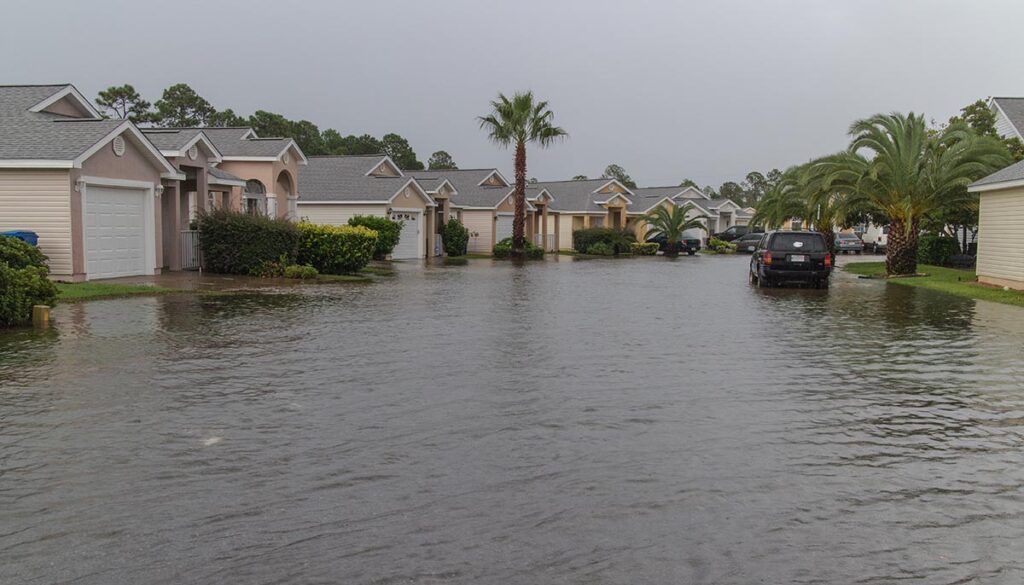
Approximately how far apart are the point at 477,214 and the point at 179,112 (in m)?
48.5

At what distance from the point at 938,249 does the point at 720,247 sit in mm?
30119

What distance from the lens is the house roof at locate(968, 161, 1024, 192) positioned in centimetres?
2503

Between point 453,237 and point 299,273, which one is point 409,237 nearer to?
point 453,237

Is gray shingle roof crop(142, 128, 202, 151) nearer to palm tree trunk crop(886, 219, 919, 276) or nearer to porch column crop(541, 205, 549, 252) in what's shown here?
palm tree trunk crop(886, 219, 919, 276)

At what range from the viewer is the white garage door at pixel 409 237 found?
47.3 meters

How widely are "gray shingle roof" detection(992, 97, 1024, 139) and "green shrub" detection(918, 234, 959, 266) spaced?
545 centimetres

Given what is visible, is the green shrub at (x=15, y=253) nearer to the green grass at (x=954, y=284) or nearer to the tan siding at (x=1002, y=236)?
the green grass at (x=954, y=284)

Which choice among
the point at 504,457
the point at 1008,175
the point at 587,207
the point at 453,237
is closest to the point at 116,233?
the point at 504,457

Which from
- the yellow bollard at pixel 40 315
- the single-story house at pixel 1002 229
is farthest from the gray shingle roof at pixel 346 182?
the yellow bollard at pixel 40 315

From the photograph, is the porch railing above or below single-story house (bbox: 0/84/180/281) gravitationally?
below

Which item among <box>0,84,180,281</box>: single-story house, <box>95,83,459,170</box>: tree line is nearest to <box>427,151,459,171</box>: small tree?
<box>95,83,459,170</box>: tree line

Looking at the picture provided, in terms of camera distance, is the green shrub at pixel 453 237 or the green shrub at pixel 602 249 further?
the green shrub at pixel 602 249

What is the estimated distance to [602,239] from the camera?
6400 cm

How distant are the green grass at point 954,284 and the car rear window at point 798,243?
11.5ft
